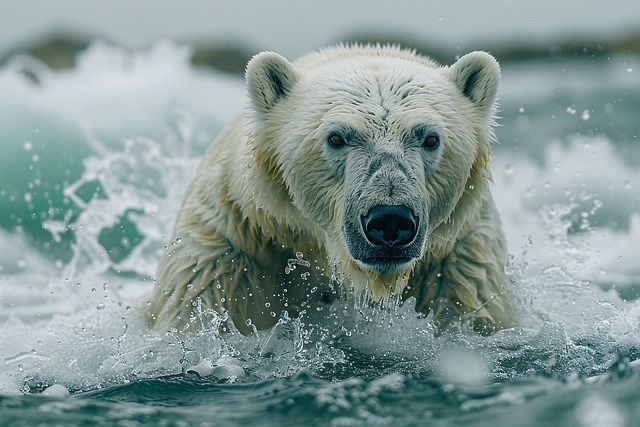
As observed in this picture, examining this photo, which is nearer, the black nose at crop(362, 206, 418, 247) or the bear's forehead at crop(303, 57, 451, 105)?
the black nose at crop(362, 206, 418, 247)

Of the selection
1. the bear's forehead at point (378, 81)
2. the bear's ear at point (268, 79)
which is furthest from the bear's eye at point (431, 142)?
the bear's ear at point (268, 79)

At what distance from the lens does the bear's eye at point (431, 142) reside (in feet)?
13.4

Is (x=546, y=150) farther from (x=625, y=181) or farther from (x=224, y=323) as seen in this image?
(x=224, y=323)

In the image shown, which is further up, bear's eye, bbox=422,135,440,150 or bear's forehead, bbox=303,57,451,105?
bear's forehead, bbox=303,57,451,105

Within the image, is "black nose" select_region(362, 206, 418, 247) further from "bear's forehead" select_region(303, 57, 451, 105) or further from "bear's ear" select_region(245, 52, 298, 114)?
"bear's ear" select_region(245, 52, 298, 114)

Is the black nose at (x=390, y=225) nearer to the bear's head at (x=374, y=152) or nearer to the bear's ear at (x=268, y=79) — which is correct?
the bear's head at (x=374, y=152)

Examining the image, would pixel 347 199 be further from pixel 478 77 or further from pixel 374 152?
pixel 478 77

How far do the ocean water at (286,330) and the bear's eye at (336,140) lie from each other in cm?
98

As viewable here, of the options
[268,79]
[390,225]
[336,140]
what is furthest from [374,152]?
[268,79]

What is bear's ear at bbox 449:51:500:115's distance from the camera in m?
4.40

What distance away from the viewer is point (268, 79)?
4398 millimetres

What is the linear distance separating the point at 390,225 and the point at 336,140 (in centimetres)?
53

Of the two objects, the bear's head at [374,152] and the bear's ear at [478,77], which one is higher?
the bear's ear at [478,77]

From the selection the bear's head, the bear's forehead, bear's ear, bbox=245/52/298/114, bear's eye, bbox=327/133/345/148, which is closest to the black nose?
the bear's head
